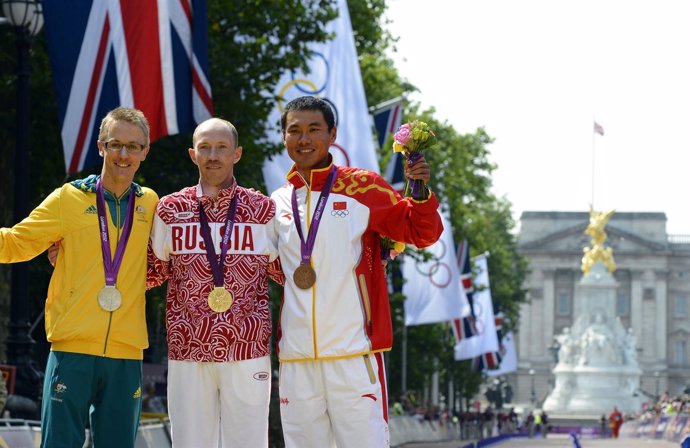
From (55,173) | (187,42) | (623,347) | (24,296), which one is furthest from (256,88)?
(623,347)

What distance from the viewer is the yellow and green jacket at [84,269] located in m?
7.47

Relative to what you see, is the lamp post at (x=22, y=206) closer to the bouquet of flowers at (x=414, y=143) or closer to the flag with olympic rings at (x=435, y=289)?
the bouquet of flowers at (x=414, y=143)

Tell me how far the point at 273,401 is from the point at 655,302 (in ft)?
454

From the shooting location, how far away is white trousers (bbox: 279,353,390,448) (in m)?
7.46

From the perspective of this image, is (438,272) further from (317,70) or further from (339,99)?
(339,99)

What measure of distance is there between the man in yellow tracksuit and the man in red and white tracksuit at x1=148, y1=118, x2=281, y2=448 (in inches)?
6.5

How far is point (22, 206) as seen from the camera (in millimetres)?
15070

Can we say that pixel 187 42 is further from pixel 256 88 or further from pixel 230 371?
pixel 230 371

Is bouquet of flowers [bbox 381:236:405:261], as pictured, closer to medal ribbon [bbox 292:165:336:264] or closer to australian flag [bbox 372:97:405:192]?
medal ribbon [bbox 292:165:336:264]

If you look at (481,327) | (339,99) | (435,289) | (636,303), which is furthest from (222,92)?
(636,303)

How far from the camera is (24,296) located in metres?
15.0

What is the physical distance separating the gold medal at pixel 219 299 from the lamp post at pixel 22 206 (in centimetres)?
729

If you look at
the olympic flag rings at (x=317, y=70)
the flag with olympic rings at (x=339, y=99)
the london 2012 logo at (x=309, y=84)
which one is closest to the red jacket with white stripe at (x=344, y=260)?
the flag with olympic rings at (x=339, y=99)

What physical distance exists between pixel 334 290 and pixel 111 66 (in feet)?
28.8
